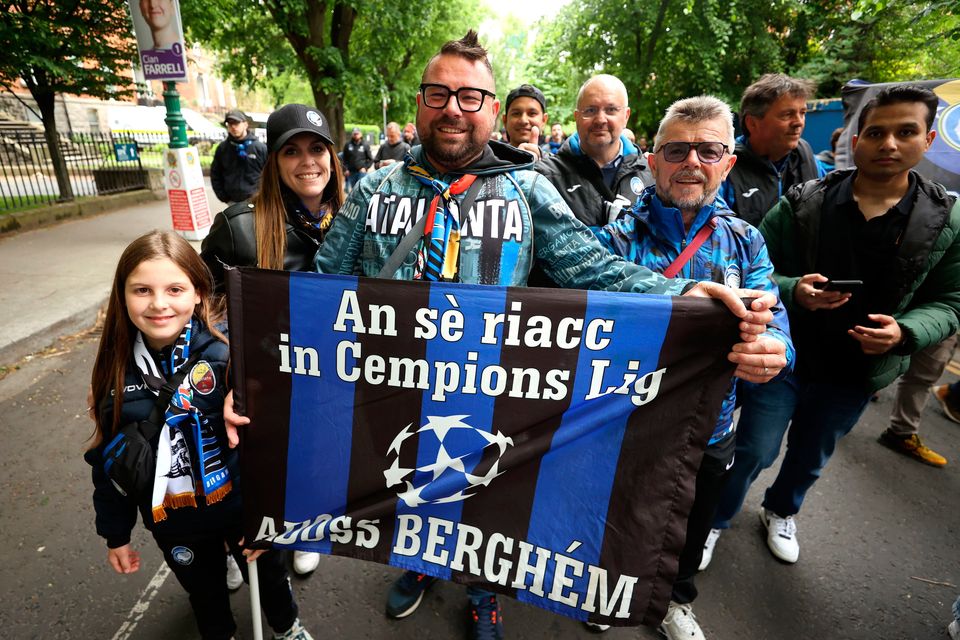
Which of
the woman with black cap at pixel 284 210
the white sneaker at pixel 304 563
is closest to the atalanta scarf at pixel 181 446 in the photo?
the woman with black cap at pixel 284 210

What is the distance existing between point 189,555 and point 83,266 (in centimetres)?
690

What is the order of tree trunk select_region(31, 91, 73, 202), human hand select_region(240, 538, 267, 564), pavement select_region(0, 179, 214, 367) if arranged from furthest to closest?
tree trunk select_region(31, 91, 73, 202)
pavement select_region(0, 179, 214, 367)
human hand select_region(240, 538, 267, 564)

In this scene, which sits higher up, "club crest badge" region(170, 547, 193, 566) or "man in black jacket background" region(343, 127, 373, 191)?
Result: "man in black jacket background" region(343, 127, 373, 191)

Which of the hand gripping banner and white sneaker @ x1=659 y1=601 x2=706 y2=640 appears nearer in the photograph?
the hand gripping banner

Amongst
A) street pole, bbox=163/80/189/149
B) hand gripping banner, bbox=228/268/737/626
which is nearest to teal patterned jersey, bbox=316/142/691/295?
hand gripping banner, bbox=228/268/737/626

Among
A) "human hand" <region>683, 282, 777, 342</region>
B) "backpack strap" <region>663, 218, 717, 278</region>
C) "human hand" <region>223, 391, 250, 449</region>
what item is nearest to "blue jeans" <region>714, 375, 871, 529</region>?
"backpack strap" <region>663, 218, 717, 278</region>

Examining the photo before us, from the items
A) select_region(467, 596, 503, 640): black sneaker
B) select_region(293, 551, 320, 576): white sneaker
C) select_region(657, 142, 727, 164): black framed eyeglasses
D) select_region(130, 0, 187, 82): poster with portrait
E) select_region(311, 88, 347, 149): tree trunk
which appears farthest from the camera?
select_region(311, 88, 347, 149): tree trunk

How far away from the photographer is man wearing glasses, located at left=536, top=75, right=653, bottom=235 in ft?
9.57

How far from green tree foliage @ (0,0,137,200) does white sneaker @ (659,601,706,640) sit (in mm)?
11536

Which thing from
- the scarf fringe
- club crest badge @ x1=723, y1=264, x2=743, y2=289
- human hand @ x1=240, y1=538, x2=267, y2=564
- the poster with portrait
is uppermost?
the poster with portrait

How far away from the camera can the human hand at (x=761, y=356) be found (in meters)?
1.53

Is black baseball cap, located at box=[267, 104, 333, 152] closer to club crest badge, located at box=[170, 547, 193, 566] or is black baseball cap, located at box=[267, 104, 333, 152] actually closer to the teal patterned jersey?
the teal patterned jersey

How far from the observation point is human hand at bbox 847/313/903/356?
2068 millimetres

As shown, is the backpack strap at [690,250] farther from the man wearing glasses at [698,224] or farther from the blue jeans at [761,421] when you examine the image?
the blue jeans at [761,421]
